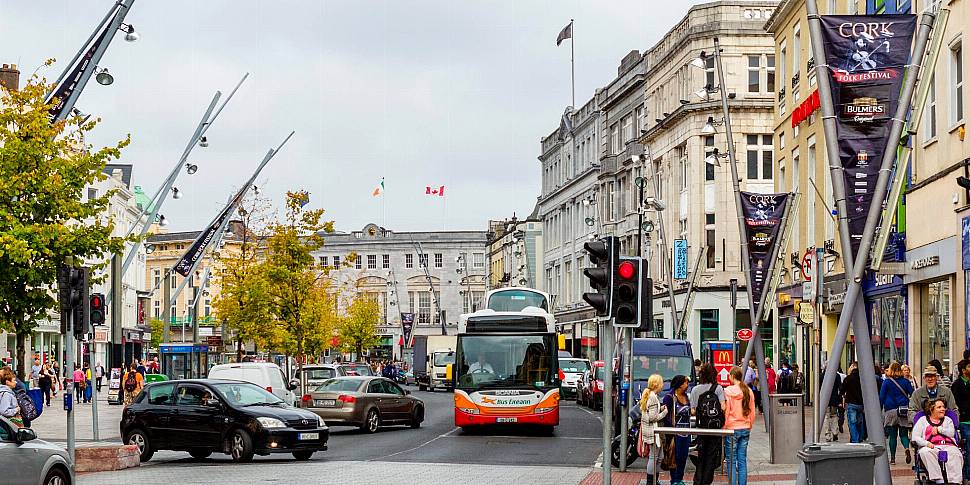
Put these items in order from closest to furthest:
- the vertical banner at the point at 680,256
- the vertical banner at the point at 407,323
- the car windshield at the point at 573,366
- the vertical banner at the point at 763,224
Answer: the vertical banner at the point at 763,224, the car windshield at the point at 573,366, the vertical banner at the point at 680,256, the vertical banner at the point at 407,323

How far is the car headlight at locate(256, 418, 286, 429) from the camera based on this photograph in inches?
976

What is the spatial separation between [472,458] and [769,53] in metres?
42.6

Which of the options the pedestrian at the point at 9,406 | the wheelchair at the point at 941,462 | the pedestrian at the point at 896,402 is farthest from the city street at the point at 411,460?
the wheelchair at the point at 941,462

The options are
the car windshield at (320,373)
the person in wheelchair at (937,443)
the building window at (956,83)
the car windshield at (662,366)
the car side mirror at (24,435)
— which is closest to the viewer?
the car side mirror at (24,435)

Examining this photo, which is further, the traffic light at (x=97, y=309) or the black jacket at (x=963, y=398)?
the traffic light at (x=97, y=309)

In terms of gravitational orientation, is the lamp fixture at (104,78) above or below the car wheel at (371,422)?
above

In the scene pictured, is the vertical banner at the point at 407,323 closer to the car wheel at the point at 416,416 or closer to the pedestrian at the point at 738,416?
the car wheel at the point at 416,416

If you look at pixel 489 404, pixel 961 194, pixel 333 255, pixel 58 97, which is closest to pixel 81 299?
pixel 58 97

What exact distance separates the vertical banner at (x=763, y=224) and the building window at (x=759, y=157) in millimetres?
34438

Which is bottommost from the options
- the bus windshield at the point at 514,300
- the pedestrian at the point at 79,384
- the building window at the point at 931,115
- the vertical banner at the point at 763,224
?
the pedestrian at the point at 79,384

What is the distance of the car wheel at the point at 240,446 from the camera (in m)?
24.8

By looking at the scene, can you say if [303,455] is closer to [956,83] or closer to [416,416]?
[416,416]

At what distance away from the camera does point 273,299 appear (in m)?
57.7

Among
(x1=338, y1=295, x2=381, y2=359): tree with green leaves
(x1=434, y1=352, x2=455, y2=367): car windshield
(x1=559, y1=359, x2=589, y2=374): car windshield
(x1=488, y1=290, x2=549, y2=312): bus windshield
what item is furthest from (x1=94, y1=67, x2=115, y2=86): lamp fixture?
(x1=338, y1=295, x2=381, y2=359): tree with green leaves
